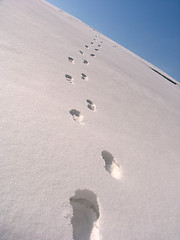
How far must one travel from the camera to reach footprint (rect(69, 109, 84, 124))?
1.47m

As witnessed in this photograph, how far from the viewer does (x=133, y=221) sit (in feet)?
3.05

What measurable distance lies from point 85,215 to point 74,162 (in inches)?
10.9

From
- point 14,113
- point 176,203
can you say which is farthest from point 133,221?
point 14,113

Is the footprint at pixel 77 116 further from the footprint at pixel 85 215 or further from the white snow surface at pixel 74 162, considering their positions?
the footprint at pixel 85 215

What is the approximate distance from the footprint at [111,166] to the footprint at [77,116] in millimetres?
350

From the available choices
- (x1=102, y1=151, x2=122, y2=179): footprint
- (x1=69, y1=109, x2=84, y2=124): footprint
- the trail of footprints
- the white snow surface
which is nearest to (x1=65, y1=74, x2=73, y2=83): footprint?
the white snow surface

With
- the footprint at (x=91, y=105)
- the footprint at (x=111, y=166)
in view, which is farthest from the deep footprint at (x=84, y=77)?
the footprint at (x=111, y=166)

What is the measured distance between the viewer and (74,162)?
1.03m

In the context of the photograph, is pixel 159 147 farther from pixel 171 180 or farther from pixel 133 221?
pixel 133 221

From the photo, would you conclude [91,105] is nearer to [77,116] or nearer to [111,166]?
[77,116]

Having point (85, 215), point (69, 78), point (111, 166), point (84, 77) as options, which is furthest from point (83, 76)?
point (85, 215)

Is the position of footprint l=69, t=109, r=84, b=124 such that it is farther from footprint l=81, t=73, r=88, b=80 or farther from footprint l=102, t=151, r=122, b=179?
footprint l=81, t=73, r=88, b=80

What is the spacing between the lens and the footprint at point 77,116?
1.47m

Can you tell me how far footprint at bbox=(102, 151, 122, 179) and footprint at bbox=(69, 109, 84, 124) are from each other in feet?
1.15
